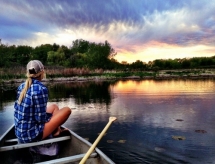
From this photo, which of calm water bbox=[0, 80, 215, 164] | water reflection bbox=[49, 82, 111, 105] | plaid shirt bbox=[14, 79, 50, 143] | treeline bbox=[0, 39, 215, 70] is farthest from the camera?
treeline bbox=[0, 39, 215, 70]

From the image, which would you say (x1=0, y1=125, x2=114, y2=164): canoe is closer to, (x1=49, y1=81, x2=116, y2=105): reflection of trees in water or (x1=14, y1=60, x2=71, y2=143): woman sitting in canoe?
(x1=14, y1=60, x2=71, y2=143): woman sitting in canoe

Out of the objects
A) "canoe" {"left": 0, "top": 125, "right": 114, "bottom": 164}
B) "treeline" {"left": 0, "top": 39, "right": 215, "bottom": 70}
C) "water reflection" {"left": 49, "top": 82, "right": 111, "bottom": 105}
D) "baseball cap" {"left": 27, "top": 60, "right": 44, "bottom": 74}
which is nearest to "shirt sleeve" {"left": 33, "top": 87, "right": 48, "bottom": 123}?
"baseball cap" {"left": 27, "top": 60, "right": 44, "bottom": 74}

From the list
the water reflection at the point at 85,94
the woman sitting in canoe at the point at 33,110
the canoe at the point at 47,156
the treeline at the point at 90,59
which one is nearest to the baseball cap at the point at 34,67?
the woman sitting in canoe at the point at 33,110

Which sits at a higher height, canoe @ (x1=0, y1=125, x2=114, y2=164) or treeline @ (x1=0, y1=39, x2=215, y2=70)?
treeline @ (x1=0, y1=39, x2=215, y2=70)

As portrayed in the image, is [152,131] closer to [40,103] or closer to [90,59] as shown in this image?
[40,103]

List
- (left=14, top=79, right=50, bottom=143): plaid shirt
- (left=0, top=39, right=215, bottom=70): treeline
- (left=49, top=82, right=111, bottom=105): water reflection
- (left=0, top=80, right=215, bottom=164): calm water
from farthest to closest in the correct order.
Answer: (left=0, top=39, right=215, bottom=70): treeline → (left=49, top=82, right=111, bottom=105): water reflection → (left=0, top=80, right=215, bottom=164): calm water → (left=14, top=79, right=50, bottom=143): plaid shirt

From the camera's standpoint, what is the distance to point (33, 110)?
2846mm

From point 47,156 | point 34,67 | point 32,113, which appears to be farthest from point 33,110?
point 47,156

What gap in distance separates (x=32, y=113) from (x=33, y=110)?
4 cm

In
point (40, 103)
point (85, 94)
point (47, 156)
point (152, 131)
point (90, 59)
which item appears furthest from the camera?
point (90, 59)

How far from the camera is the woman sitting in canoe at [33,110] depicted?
9.14ft

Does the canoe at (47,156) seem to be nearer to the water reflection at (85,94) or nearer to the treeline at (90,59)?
the water reflection at (85,94)

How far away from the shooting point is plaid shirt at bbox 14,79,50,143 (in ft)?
9.12

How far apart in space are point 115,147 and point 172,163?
4.19ft
